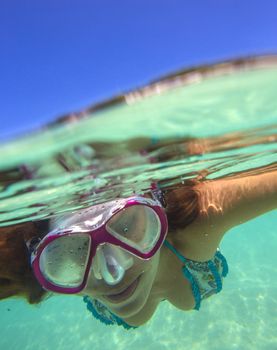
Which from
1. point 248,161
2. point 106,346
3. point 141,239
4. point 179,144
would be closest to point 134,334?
point 106,346

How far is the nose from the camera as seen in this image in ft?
17.3

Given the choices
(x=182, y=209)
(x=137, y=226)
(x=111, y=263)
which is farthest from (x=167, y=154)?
(x=111, y=263)

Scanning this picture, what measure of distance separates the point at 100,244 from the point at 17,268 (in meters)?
1.73

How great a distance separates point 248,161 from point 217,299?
8862 mm

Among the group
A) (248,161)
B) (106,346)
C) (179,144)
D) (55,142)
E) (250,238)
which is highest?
(55,142)

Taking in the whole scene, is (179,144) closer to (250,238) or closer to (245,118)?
(245,118)

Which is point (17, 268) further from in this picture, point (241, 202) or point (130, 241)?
point (241, 202)

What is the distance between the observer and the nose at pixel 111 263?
17.3ft

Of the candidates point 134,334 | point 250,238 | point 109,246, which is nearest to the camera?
point 109,246

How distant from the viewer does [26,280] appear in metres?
6.35

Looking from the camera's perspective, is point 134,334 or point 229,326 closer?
point 229,326

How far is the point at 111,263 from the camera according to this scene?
538 centimetres

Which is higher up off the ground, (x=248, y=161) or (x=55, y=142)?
(x=55, y=142)

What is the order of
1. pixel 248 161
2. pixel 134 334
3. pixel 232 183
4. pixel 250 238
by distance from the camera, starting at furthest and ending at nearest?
pixel 250 238, pixel 134 334, pixel 248 161, pixel 232 183
